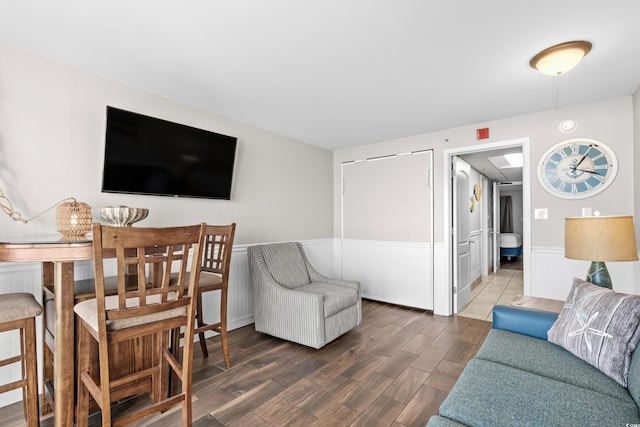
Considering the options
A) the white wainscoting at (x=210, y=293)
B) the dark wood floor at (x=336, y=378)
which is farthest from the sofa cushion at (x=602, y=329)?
the white wainscoting at (x=210, y=293)

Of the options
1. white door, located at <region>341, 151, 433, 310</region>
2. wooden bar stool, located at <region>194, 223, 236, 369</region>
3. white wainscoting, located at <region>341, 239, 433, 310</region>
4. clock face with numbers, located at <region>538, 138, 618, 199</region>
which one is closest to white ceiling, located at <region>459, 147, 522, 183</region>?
white door, located at <region>341, 151, 433, 310</region>

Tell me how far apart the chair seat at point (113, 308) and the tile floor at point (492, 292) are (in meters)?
3.48

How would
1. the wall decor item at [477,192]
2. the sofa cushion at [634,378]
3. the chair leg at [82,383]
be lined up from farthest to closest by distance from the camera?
the wall decor item at [477,192]
the chair leg at [82,383]
the sofa cushion at [634,378]

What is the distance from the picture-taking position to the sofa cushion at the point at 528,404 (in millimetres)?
1103

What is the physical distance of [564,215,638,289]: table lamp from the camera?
6.13 feet

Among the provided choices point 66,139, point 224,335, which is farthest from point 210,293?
point 66,139

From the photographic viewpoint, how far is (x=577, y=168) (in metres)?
3.00

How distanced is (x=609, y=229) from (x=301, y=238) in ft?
10.3

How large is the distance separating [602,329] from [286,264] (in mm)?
2537

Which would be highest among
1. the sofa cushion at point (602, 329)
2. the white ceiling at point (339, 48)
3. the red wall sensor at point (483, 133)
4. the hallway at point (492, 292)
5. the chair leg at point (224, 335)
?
the white ceiling at point (339, 48)

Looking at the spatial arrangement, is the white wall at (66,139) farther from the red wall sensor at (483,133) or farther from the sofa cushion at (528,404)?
the red wall sensor at (483,133)

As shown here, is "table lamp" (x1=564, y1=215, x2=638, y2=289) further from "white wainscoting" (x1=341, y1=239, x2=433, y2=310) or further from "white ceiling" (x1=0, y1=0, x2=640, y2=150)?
"white wainscoting" (x1=341, y1=239, x2=433, y2=310)

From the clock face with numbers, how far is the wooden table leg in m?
3.95

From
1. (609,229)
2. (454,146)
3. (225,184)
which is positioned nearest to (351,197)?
(454,146)
